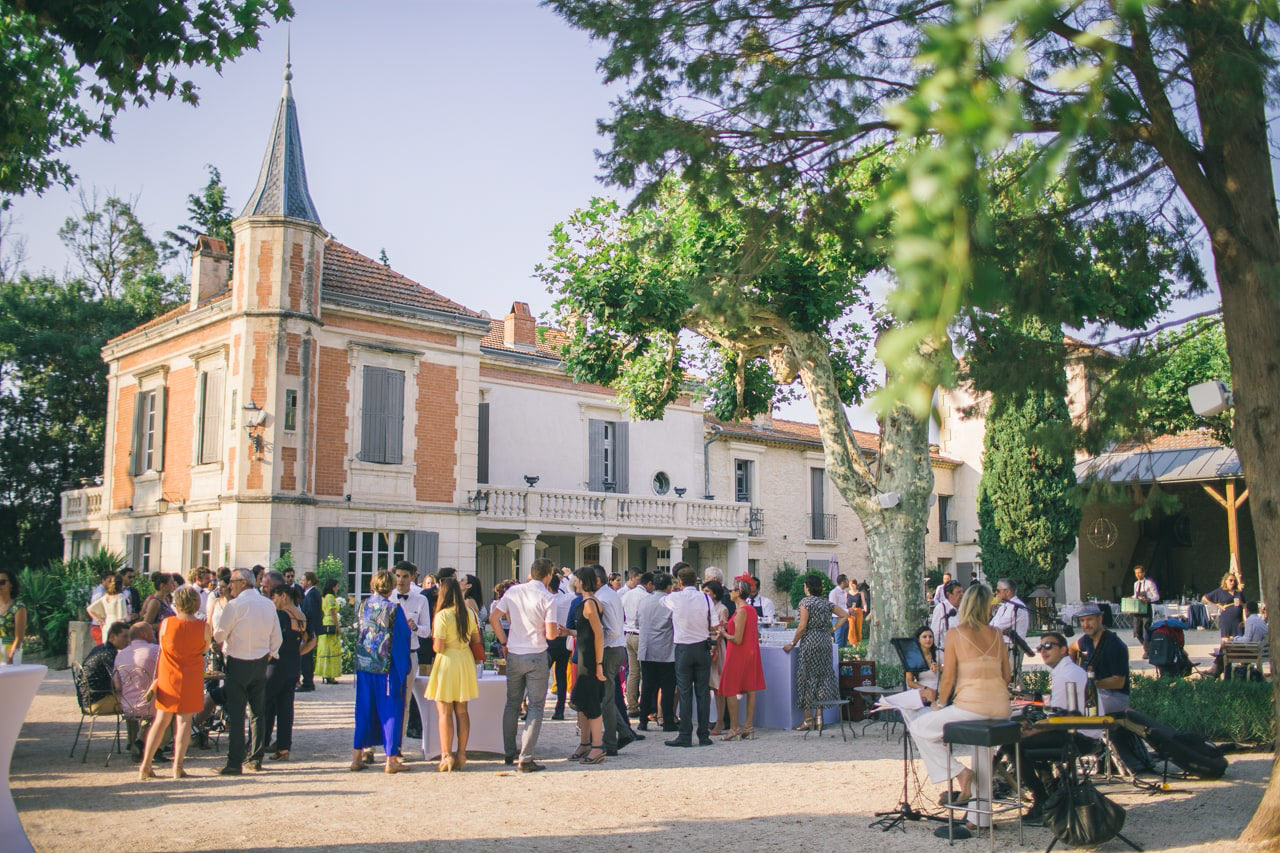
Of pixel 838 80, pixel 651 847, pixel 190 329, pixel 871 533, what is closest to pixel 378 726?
pixel 651 847

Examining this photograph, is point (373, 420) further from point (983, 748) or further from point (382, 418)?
point (983, 748)

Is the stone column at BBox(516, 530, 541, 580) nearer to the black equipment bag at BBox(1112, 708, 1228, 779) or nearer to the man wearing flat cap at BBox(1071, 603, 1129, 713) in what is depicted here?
the man wearing flat cap at BBox(1071, 603, 1129, 713)

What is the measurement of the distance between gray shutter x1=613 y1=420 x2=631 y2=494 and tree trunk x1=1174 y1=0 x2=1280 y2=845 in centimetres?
2260

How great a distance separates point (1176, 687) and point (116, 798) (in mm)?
10032

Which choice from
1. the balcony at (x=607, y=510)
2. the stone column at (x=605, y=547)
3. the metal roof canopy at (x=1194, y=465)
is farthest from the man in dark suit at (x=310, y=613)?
the metal roof canopy at (x=1194, y=465)

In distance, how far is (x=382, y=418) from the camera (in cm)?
2166

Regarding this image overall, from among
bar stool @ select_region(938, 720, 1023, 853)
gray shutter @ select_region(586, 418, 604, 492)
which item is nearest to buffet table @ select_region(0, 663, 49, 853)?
bar stool @ select_region(938, 720, 1023, 853)

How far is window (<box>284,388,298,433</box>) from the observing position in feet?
65.6

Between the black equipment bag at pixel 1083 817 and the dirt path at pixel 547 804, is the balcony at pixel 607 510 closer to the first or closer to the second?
the dirt path at pixel 547 804

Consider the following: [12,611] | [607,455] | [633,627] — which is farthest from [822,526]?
[12,611]

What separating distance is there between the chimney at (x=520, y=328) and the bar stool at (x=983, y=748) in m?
22.2

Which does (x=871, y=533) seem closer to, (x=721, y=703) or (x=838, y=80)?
(x=721, y=703)

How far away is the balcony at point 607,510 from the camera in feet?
80.8

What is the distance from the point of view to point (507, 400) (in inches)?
1037
